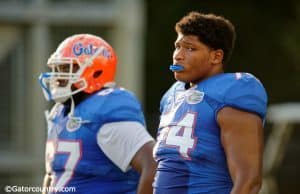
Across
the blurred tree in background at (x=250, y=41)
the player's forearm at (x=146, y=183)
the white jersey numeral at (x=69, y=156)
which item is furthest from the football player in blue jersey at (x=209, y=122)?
the blurred tree in background at (x=250, y=41)

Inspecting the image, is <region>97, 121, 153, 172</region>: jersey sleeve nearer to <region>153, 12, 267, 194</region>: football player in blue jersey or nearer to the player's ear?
<region>153, 12, 267, 194</region>: football player in blue jersey

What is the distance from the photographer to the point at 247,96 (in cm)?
487

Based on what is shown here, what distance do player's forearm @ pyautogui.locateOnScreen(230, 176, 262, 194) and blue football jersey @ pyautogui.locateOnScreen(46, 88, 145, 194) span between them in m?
1.15

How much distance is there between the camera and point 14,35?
43.6ft

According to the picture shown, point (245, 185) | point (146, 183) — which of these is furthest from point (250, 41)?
point (245, 185)

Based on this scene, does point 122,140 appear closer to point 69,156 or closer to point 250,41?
point 69,156

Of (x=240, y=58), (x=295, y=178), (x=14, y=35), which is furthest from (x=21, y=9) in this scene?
(x=240, y=58)

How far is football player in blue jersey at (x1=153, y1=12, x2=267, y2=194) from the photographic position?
4.81m

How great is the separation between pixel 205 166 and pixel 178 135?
0.19 m

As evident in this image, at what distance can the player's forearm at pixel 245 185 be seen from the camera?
187 inches

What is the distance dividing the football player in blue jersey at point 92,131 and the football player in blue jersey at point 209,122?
53 cm

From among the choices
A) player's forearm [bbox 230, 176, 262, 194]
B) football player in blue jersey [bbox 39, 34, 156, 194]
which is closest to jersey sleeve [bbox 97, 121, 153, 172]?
football player in blue jersey [bbox 39, 34, 156, 194]

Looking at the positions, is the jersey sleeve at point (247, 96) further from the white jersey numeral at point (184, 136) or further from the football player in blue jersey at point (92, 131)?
the football player in blue jersey at point (92, 131)

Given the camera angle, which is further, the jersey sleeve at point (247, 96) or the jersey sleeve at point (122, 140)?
the jersey sleeve at point (122, 140)
